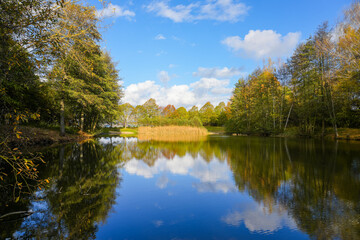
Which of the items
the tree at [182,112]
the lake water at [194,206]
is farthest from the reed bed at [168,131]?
the tree at [182,112]

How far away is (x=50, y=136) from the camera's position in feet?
48.2

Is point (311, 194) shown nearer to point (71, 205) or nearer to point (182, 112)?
point (71, 205)

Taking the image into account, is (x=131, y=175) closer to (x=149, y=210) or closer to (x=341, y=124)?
(x=149, y=210)

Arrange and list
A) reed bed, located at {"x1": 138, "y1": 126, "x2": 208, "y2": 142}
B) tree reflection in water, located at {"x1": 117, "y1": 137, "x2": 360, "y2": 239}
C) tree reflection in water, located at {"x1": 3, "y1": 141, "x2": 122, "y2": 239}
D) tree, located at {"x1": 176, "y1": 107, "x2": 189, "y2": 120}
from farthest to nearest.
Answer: tree, located at {"x1": 176, "y1": 107, "x2": 189, "y2": 120} → reed bed, located at {"x1": 138, "y1": 126, "x2": 208, "y2": 142} → tree reflection in water, located at {"x1": 117, "y1": 137, "x2": 360, "y2": 239} → tree reflection in water, located at {"x1": 3, "y1": 141, "x2": 122, "y2": 239}

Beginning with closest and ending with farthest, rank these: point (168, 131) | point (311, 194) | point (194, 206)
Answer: point (194, 206), point (311, 194), point (168, 131)

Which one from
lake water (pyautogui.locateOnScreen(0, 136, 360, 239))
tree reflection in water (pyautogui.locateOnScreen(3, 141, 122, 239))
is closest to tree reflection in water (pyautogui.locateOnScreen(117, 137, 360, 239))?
lake water (pyautogui.locateOnScreen(0, 136, 360, 239))

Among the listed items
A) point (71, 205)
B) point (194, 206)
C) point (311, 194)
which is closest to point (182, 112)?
point (311, 194)

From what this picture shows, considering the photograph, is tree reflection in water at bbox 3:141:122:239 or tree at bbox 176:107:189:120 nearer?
tree reflection in water at bbox 3:141:122:239

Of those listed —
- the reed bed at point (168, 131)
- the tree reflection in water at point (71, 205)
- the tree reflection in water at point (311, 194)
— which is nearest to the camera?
the tree reflection in water at point (71, 205)

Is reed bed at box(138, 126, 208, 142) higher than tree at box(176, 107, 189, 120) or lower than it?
lower

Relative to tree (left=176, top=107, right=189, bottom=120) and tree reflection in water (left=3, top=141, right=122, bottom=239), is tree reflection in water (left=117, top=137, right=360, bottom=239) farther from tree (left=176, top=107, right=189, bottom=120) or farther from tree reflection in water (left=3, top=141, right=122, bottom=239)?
tree (left=176, top=107, right=189, bottom=120)

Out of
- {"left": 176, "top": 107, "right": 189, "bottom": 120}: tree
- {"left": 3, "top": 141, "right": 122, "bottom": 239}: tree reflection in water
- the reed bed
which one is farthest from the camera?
{"left": 176, "top": 107, "right": 189, "bottom": 120}: tree

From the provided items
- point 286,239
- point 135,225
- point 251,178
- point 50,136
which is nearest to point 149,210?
point 135,225

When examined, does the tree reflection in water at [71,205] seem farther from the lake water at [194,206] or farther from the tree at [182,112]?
the tree at [182,112]
